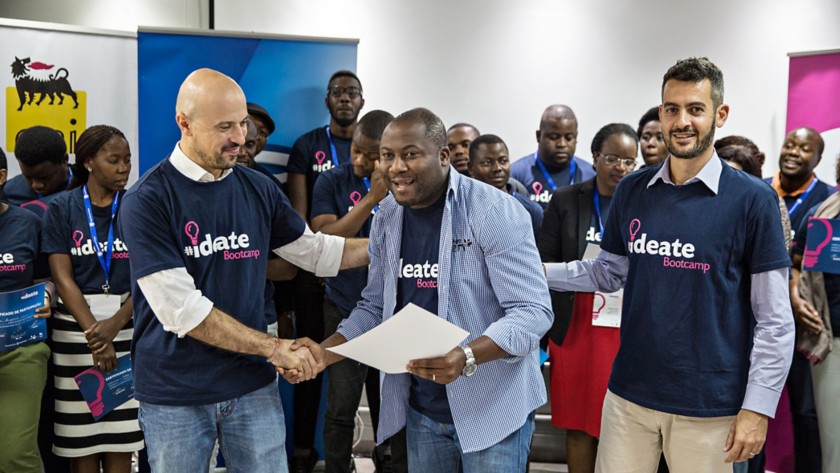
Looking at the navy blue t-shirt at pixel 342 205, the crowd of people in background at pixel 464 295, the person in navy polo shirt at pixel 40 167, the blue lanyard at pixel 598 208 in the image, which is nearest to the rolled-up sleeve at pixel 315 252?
the crowd of people in background at pixel 464 295

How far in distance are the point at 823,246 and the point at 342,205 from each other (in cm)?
243

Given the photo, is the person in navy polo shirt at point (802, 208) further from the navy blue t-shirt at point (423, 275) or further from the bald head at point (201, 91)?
the bald head at point (201, 91)

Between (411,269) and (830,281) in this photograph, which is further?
(830,281)

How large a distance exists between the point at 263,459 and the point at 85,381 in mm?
1474

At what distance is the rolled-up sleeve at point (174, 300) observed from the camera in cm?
228

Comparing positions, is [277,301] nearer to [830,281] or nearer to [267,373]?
[267,373]

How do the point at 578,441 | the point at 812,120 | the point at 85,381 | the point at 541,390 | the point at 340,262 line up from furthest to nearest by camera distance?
the point at 812,120, the point at 578,441, the point at 85,381, the point at 340,262, the point at 541,390

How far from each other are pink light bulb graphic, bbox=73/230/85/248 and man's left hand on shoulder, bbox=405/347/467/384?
2.17 metres

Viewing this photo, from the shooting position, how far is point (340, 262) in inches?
115

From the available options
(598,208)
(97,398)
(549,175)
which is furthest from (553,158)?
(97,398)

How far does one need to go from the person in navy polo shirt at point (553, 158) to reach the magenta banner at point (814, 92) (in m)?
1.95

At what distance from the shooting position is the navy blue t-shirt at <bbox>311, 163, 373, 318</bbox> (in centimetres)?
390

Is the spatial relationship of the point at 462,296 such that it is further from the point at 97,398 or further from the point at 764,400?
the point at 97,398

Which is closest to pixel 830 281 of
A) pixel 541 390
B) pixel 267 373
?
pixel 541 390
